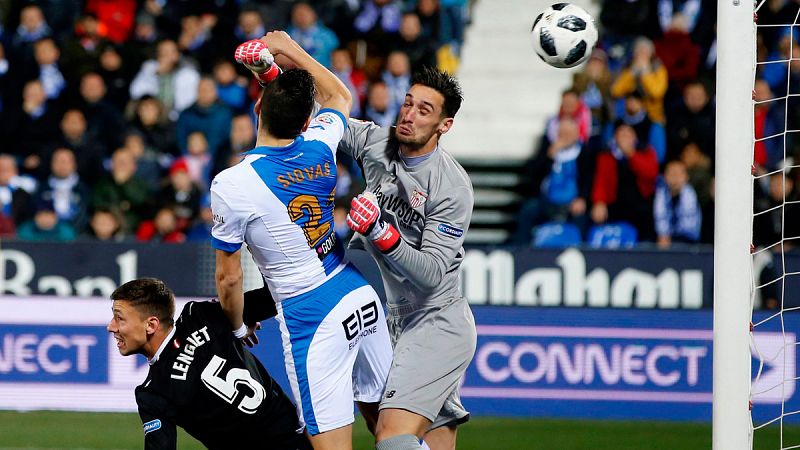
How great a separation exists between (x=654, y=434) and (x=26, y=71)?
7879 mm

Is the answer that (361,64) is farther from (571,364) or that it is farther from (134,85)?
(571,364)

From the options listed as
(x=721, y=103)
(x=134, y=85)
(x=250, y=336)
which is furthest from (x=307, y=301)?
(x=134, y=85)

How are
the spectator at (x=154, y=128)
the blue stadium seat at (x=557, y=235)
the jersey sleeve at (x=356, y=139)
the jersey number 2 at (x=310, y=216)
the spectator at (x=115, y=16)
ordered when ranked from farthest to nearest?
the spectator at (x=115, y=16)
the spectator at (x=154, y=128)
the blue stadium seat at (x=557, y=235)
the jersey sleeve at (x=356, y=139)
the jersey number 2 at (x=310, y=216)

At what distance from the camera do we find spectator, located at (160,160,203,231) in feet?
39.2

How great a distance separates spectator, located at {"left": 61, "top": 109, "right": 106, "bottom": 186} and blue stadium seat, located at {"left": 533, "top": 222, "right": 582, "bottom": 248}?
444 centimetres

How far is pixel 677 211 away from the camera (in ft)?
39.9

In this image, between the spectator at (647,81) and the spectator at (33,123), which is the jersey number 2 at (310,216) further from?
the spectator at (647,81)

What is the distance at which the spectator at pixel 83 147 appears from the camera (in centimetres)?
1234

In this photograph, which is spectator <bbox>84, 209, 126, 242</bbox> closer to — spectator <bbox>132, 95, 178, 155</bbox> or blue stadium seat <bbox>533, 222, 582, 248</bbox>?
spectator <bbox>132, 95, 178, 155</bbox>

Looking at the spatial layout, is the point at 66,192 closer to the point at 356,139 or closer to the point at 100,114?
the point at 100,114

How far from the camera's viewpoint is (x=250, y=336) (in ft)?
18.1

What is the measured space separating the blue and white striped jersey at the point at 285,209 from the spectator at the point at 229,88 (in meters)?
7.77

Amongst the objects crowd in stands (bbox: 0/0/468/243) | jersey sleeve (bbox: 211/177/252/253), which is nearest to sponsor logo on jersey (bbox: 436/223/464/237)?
jersey sleeve (bbox: 211/177/252/253)

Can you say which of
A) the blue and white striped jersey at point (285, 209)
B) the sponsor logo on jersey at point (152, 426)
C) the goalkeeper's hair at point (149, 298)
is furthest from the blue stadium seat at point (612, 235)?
the sponsor logo on jersey at point (152, 426)
